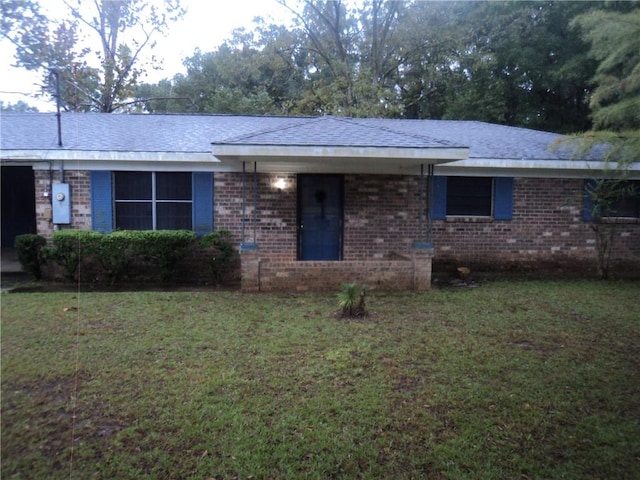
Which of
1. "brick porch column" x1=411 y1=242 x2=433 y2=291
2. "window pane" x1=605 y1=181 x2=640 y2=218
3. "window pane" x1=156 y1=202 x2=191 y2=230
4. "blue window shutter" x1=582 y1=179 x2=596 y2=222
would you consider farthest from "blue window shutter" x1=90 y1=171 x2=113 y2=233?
"window pane" x1=605 y1=181 x2=640 y2=218

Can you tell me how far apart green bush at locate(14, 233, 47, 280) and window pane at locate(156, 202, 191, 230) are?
218 cm

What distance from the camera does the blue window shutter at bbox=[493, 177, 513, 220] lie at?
31.8 ft

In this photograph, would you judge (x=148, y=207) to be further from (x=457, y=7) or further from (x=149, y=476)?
(x=457, y=7)

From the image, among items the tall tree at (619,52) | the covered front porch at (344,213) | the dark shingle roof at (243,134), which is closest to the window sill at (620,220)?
the dark shingle roof at (243,134)

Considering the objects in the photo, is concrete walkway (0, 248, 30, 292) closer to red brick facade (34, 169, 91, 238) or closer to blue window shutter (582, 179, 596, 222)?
red brick facade (34, 169, 91, 238)

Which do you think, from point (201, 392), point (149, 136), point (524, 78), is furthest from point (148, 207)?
point (524, 78)

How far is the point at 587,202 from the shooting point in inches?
390

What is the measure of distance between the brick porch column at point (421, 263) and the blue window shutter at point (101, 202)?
5.99 metres

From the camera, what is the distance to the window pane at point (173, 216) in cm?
908

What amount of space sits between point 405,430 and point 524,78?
792 inches

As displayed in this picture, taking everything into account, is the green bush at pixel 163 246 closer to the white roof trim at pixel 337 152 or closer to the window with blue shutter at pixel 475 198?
the white roof trim at pixel 337 152

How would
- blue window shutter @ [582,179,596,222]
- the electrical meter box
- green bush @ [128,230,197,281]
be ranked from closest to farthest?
green bush @ [128,230,197,281] → the electrical meter box → blue window shutter @ [582,179,596,222]

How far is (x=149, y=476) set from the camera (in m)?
2.61

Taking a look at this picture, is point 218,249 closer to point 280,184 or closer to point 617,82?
point 280,184
